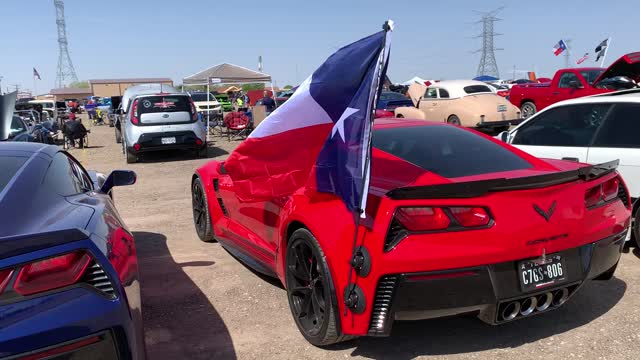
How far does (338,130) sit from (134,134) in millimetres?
10903

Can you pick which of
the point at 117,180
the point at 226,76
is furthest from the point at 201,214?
the point at 226,76

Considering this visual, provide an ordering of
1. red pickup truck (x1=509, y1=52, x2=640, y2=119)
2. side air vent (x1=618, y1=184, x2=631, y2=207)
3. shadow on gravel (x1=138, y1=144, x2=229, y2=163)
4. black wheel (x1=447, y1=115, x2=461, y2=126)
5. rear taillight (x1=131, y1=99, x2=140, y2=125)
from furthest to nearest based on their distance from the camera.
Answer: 1. black wheel (x1=447, y1=115, x2=461, y2=126)
2. shadow on gravel (x1=138, y1=144, x2=229, y2=163)
3. rear taillight (x1=131, y1=99, x2=140, y2=125)
4. red pickup truck (x1=509, y1=52, x2=640, y2=119)
5. side air vent (x1=618, y1=184, x2=631, y2=207)

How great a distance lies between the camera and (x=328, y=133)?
10.1ft

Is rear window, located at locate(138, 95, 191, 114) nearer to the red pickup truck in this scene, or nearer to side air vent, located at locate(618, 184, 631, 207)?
the red pickup truck

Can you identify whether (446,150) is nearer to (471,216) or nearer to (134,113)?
(471,216)

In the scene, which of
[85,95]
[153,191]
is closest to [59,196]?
[153,191]

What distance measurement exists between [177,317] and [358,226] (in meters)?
1.80

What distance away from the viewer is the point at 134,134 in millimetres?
12859

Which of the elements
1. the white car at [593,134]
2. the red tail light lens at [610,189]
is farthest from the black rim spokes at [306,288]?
the white car at [593,134]

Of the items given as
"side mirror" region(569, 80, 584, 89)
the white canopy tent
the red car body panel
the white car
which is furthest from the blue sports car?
the white canopy tent

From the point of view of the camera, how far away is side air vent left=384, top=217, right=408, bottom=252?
2693 mm

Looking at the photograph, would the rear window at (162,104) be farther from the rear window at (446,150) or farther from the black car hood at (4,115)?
the rear window at (446,150)

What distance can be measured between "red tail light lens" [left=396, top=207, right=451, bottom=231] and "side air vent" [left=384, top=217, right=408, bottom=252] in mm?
22

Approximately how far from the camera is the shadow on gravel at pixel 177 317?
132 inches
